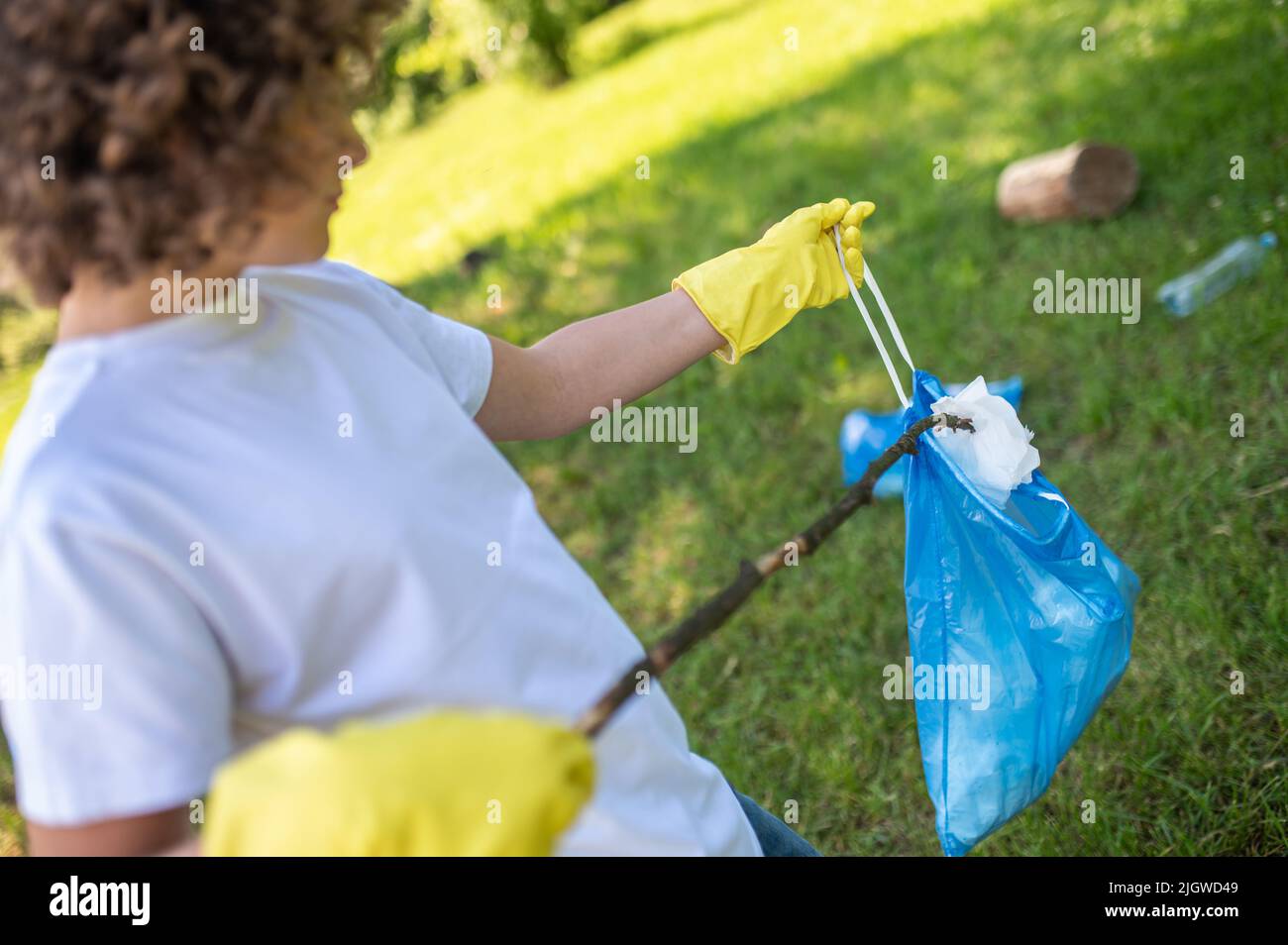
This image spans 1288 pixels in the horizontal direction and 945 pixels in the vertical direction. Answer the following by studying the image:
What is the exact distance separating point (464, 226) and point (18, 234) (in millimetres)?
5326

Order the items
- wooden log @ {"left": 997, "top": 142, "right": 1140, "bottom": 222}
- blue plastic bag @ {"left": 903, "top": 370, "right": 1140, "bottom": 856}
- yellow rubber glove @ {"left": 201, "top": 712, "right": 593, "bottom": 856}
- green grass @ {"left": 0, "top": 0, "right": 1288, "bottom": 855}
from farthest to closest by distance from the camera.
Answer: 1. wooden log @ {"left": 997, "top": 142, "right": 1140, "bottom": 222}
2. green grass @ {"left": 0, "top": 0, "right": 1288, "bottom": 855}
3. blue plastic bag @ {"left": 903, "top": 370, "right": 1140, "bottom": 856}
4. yellow rubber glove @ {"left": 201, "top": 712, "right": 593, "bottom": 856}

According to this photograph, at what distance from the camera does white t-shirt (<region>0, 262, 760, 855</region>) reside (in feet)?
2.37

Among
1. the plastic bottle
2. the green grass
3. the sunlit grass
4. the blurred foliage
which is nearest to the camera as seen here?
the green grass

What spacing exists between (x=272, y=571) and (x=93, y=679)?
0.45 feet

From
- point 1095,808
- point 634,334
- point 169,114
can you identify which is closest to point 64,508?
point 169,114

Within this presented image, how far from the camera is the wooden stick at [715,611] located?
2.81ft

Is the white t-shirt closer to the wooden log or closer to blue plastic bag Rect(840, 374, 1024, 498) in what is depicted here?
blue plastic bag Rect(840, 374, 1024, 498)

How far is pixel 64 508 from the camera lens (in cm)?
72

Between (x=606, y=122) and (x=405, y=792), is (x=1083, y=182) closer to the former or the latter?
(x=405, y=792)

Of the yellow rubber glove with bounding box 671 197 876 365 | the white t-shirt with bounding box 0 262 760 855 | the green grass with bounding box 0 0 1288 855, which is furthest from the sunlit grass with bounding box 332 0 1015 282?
the white t-shirt with bounding box 0 262 760 855

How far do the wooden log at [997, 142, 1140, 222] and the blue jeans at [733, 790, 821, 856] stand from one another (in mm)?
2764

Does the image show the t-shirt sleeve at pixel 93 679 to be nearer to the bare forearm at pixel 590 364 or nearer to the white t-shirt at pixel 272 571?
the white t-shirt at pixel 272 571

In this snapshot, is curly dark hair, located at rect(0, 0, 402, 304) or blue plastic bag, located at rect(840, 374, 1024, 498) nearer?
curly dark hair, located at rect(0, 0, 402, 304)
